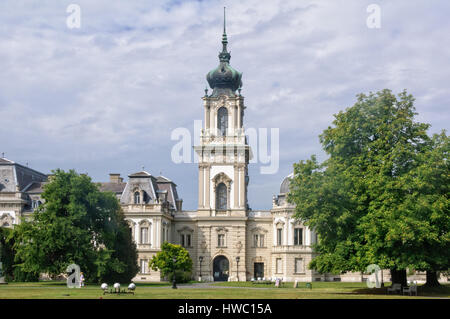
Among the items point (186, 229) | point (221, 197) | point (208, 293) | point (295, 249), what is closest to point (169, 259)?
point (186, 229)

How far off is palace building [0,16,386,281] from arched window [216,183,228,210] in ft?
0.40

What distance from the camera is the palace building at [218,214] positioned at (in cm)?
7881

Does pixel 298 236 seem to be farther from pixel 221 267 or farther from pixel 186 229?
pixel 186 229

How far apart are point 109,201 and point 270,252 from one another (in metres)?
28.2

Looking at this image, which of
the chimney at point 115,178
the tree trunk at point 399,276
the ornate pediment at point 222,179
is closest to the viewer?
the tree trunk at point 399,276

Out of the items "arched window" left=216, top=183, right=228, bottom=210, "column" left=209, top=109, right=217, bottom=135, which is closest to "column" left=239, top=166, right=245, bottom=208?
"arched window" left=216, top=183, right=228, bottom=210

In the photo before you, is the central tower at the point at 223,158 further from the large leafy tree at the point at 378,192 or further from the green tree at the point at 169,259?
the large leafy tree at the point at 378,192

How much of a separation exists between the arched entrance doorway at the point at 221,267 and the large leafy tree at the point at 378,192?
3584 centimetres

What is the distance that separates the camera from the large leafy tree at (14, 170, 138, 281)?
186 ft

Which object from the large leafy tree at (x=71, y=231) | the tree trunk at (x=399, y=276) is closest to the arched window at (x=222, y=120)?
the large leafy tree at (x=71, y=231)

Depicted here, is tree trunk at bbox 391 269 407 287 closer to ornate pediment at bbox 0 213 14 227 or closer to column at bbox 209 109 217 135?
column at bbox 209 109 217 135
